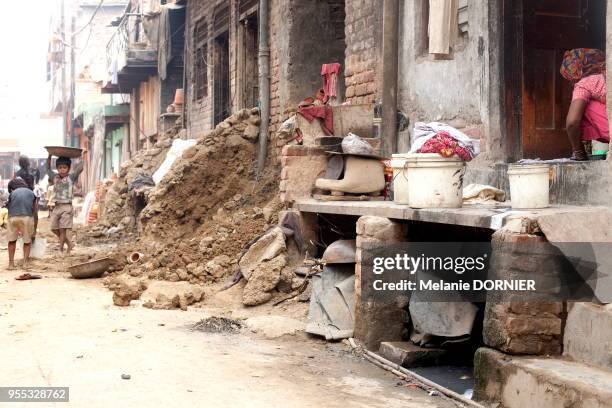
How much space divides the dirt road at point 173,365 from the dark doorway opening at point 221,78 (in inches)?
304

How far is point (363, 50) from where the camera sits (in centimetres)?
874

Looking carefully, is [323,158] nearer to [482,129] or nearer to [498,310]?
[482,129]

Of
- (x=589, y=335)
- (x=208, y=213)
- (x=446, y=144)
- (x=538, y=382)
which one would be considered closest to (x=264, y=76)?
(x=208, y=213)

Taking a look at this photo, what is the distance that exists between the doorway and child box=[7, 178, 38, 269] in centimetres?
695

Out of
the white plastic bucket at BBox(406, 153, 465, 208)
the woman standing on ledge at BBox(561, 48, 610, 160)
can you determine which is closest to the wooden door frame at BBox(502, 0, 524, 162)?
the woman standing on ledge at BBox(561, 48, 610, 160)

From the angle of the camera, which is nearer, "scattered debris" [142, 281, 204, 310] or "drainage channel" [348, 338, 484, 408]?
"drainage channel" [348, 338, 484, 408]

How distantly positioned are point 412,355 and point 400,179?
1.54 metres

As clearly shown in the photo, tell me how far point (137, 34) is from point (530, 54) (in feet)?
57.2

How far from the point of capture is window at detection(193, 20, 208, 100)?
15.7 metres

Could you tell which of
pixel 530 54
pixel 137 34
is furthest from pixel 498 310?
pixel 137 34

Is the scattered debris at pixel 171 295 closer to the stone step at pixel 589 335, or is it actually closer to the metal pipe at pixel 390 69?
the metal pipe at pixel 390 69

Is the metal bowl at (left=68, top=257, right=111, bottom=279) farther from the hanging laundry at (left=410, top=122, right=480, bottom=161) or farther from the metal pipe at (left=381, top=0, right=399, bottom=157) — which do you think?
the hanging laundry at (left=410, top=122, right=480, bottom=161)

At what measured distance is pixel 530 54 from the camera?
6801 mm

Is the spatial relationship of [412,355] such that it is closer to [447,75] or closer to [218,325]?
[218,325]
